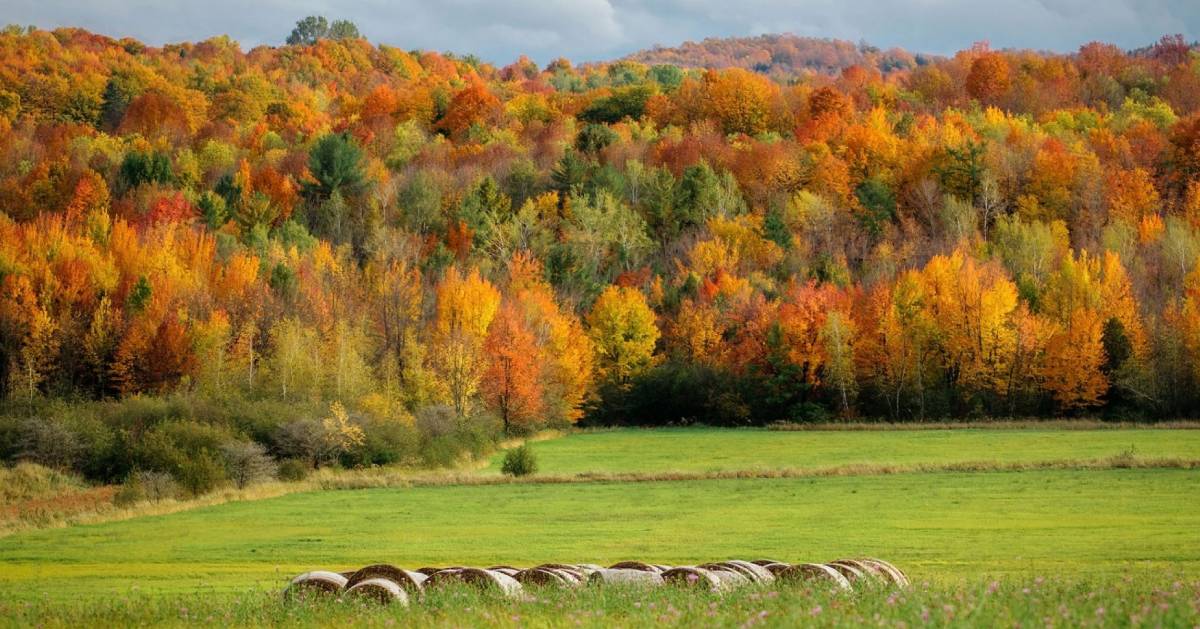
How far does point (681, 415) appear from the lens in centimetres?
8906

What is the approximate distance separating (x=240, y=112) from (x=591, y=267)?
74.9 m

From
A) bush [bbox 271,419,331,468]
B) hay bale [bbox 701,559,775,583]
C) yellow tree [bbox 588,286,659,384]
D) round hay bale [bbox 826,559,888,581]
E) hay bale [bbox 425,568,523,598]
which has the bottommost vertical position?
round hay bale [bbox 826,559,888,581]

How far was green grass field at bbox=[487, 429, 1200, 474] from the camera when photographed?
55.8m

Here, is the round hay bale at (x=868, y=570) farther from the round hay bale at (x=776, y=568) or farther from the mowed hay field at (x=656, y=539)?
the mowed hay field at (x=656, y=539)

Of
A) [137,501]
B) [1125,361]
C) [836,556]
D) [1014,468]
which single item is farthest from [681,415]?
[836,556]

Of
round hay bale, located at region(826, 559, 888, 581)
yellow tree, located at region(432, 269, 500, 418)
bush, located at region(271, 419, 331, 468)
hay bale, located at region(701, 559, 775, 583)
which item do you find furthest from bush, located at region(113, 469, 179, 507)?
round hay bale, located at region(826, 559, 888, 581)

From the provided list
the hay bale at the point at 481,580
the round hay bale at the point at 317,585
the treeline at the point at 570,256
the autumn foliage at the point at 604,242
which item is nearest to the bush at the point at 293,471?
the treeline at the point at 570,256

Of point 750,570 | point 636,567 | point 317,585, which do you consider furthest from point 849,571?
point 317,585

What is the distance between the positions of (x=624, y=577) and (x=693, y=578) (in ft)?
4.38

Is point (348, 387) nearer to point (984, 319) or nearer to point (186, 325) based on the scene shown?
point (186, 325)

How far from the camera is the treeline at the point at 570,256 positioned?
7462 cm

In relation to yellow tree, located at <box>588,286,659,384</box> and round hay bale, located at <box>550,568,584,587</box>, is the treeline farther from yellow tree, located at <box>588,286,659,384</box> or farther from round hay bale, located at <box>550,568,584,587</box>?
round hay bale, located at <box>550,568,584,587</box>

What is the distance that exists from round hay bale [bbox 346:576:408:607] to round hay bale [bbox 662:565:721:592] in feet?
11.9

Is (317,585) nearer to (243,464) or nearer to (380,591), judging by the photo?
(380,591)
